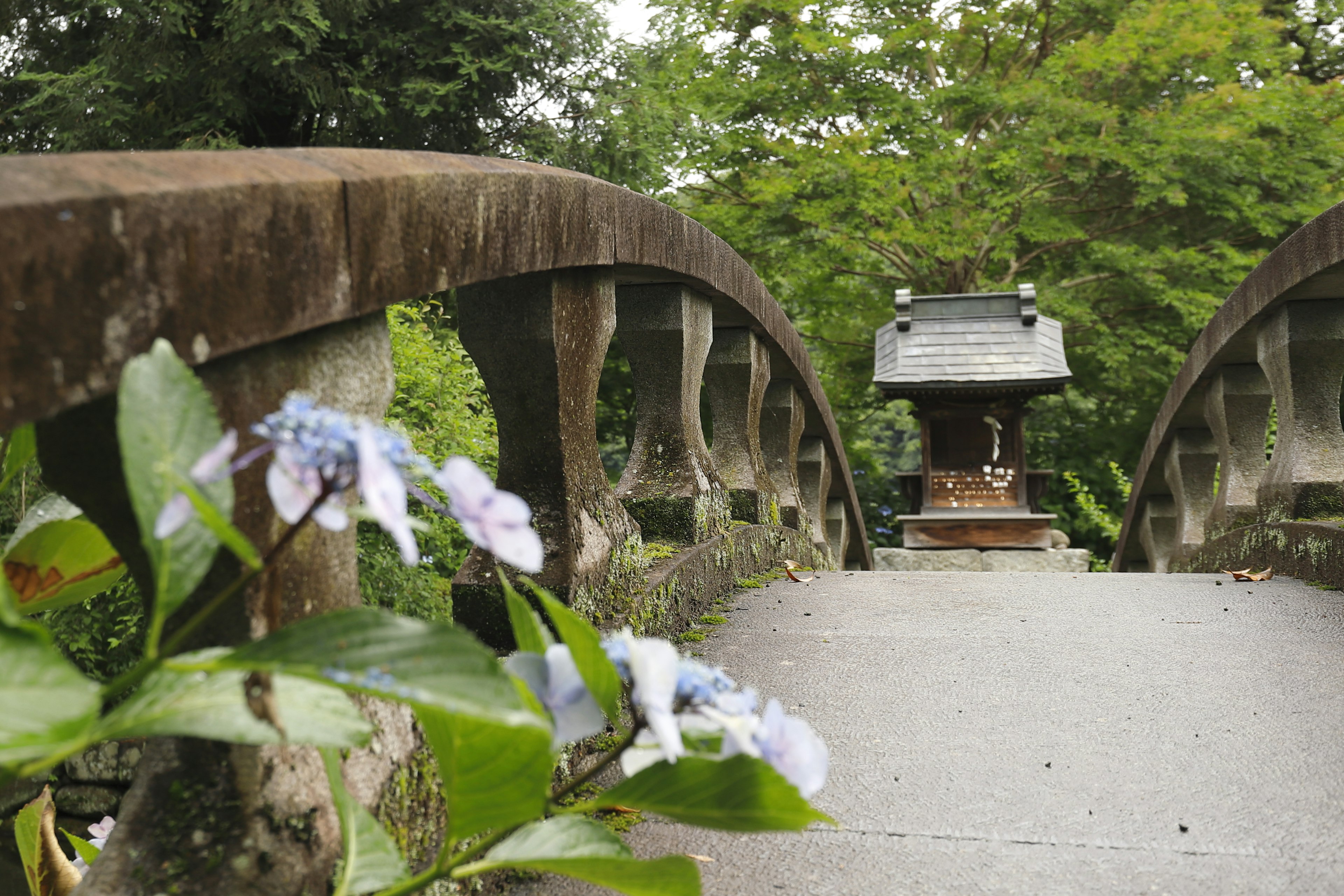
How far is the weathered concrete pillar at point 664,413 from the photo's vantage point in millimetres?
3049

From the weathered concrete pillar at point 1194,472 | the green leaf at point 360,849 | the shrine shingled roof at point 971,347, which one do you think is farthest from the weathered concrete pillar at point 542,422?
the shrine shingled roof at point 971,347

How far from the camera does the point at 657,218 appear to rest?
2.66 metres

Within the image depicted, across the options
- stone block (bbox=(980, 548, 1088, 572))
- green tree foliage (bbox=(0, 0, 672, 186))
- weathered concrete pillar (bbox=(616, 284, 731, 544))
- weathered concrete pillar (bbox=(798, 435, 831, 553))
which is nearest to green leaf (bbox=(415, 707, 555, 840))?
weathered concrete pillar (bbox=(616, 284, 731, 544))

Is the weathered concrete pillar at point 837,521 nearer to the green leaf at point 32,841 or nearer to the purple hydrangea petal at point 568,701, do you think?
the green leaf at point 32,841

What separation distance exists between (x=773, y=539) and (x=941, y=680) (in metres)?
2.19

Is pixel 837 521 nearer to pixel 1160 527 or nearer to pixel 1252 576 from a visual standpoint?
pixel 1160 527

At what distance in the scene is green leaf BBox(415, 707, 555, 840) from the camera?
29.5 inches

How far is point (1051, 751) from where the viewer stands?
184cm

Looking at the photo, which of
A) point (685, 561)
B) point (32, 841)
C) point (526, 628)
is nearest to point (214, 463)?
point (526, 628)

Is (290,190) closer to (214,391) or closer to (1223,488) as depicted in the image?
(214,391)

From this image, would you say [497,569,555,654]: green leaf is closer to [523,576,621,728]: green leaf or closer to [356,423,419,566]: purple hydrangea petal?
[523,576,621,728]: green leaf

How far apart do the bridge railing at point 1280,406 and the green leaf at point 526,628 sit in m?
3.61

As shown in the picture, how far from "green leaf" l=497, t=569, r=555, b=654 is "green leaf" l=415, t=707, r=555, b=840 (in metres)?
0.08

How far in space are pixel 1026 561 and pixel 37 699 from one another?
11.0 meters
